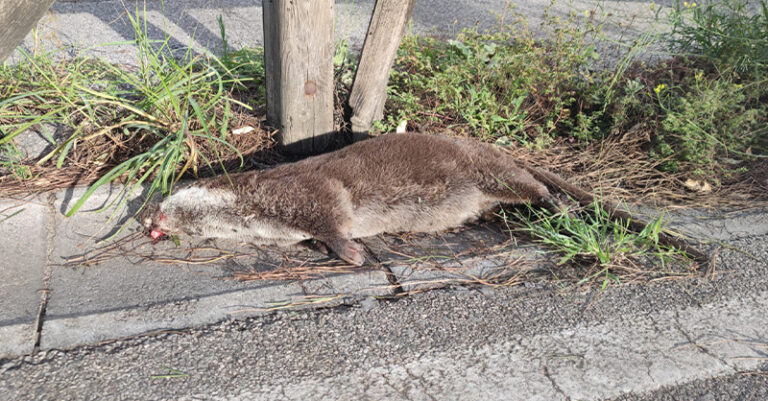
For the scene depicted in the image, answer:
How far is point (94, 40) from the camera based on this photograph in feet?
15.8

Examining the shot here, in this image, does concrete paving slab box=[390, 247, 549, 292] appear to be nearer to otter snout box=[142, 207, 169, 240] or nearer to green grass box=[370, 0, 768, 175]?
green grass box=[370, 0, 768, 175]

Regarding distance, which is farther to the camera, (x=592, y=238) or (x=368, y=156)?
(x=368, y=156)

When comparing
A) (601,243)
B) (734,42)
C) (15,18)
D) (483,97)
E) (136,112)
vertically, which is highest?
(15,18)

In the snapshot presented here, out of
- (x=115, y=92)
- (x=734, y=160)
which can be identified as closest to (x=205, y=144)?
(x=115, y=92)

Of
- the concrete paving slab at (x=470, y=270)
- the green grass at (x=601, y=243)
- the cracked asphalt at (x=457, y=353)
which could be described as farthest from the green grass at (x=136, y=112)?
the green grass at (x=601, y=243)

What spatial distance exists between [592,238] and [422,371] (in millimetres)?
1233

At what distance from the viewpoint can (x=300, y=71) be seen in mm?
3463

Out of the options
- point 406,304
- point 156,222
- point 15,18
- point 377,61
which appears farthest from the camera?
point 377,61

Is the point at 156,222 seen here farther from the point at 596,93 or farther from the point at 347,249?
the point at 596,93

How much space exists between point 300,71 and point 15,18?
1.63 meters

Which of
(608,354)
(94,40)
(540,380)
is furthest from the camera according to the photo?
(94,40)

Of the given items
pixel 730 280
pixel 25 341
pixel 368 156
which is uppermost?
pixel 368 156

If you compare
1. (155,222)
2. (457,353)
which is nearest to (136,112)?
(155,222)

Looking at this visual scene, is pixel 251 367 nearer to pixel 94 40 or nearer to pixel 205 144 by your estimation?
pixel 205 144
